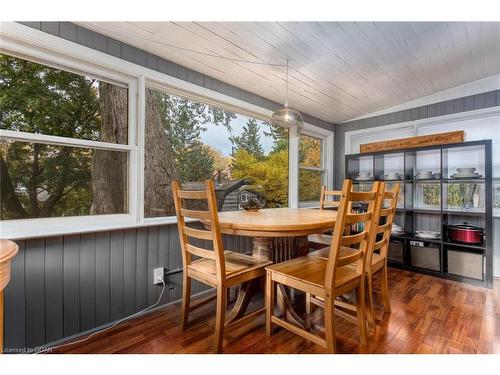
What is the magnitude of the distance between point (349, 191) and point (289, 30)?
1.33 metres

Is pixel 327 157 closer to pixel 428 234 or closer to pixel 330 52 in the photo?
pixel 428 234

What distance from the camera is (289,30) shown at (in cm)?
189

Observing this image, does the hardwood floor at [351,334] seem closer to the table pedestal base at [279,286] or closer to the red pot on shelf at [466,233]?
the table pedestal base at [279,286]

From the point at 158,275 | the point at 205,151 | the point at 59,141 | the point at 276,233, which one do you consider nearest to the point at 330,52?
the point at 205,151

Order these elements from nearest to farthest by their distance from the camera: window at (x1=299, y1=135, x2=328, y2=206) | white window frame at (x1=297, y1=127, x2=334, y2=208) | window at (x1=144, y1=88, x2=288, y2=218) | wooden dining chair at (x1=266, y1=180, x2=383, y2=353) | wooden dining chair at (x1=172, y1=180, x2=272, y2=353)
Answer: wooden dining chair at (x1=266, y1=180, x2=383, y2=353)
wooden dining chair at (x1=172, y1=180, x2=272, y2=353)
window at (x1=144, y1=88, x2=288, y2=218)
window at (x1=299, y1=135, x2=328, y2=206)
white window frame at (x1=297, y1=127, x2=334, y2=208)

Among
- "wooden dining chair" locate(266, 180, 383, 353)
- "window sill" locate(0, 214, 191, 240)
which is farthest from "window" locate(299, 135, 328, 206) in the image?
"window sill" locate(0, 214, 191, 240)

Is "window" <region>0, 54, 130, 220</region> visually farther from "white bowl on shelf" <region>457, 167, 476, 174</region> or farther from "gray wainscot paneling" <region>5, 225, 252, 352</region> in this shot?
"white bowl on shelf" <region>457, 167, 476, 174</region>

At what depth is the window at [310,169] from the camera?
3822 mm

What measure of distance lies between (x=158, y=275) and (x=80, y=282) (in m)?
0.57

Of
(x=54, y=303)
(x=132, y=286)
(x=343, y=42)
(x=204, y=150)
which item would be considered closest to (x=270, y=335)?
Result: (x=132, y=286)

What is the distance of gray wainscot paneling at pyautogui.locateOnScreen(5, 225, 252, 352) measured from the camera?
1555mm

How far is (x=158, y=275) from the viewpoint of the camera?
217 centimetres

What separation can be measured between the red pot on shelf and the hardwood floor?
2.34 ft
